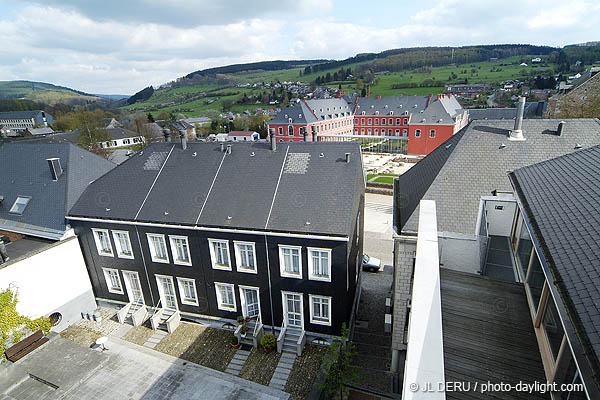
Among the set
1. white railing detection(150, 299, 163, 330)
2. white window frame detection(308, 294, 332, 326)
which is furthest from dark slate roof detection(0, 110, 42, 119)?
white window frame detection(308, 294, 332, 326)

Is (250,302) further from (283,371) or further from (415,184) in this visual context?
(415,184)

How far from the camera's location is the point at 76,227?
18.8m

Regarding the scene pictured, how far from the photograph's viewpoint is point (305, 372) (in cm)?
1443

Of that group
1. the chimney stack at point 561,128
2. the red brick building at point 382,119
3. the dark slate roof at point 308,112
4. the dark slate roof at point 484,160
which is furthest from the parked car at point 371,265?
the dark slate roof at point 308,112

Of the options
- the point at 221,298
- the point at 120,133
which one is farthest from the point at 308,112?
the point at 221,298

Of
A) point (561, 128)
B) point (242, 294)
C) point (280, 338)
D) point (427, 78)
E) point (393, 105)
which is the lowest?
point (280, 338)

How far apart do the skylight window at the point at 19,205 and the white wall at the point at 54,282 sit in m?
4.76

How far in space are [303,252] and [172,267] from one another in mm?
8085

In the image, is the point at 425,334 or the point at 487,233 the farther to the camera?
the point at 487,233

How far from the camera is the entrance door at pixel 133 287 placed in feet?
61.4

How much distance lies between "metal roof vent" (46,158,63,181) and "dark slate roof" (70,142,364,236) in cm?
262

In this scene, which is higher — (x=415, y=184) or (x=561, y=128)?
(x=561, y=128)

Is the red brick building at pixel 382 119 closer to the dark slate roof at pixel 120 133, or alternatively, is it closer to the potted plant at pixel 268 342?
the dark slate roof at pixel 120 133

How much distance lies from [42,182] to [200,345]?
1572 centimetres
